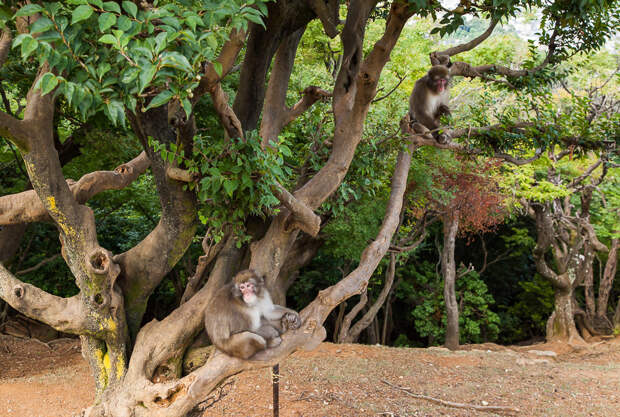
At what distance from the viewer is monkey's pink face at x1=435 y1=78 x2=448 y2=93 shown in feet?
17.3

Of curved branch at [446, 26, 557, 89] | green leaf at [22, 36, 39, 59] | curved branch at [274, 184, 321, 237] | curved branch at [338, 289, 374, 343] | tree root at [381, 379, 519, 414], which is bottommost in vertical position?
tree root at [381, 379, 519, 414]

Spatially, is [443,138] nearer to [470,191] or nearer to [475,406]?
[475,406]

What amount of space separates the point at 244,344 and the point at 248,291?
43 cm

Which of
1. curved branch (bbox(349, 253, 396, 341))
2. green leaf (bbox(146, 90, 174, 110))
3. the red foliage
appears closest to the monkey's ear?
green leaf (bbox(146, 90, 174, 110))

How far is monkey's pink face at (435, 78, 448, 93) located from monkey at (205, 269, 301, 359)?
9.56 feet

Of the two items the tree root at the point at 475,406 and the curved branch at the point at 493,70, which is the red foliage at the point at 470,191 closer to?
the curved branch at the point at 493,70

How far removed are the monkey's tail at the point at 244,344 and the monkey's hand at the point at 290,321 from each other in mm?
292

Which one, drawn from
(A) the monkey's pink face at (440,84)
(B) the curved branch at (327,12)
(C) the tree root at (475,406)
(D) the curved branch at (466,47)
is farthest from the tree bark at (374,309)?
(B) the curved branch at (327,12)

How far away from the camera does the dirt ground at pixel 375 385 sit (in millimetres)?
4949

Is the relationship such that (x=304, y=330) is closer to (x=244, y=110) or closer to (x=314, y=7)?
(x=244, y=110)

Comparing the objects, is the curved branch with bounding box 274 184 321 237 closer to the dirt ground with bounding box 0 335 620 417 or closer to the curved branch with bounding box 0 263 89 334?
the curved branch with bounding box 0 263 89 334

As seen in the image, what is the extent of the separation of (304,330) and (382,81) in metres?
6.00

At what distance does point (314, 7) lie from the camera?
3.93m

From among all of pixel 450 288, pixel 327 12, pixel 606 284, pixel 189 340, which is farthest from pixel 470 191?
pixel 189 340
